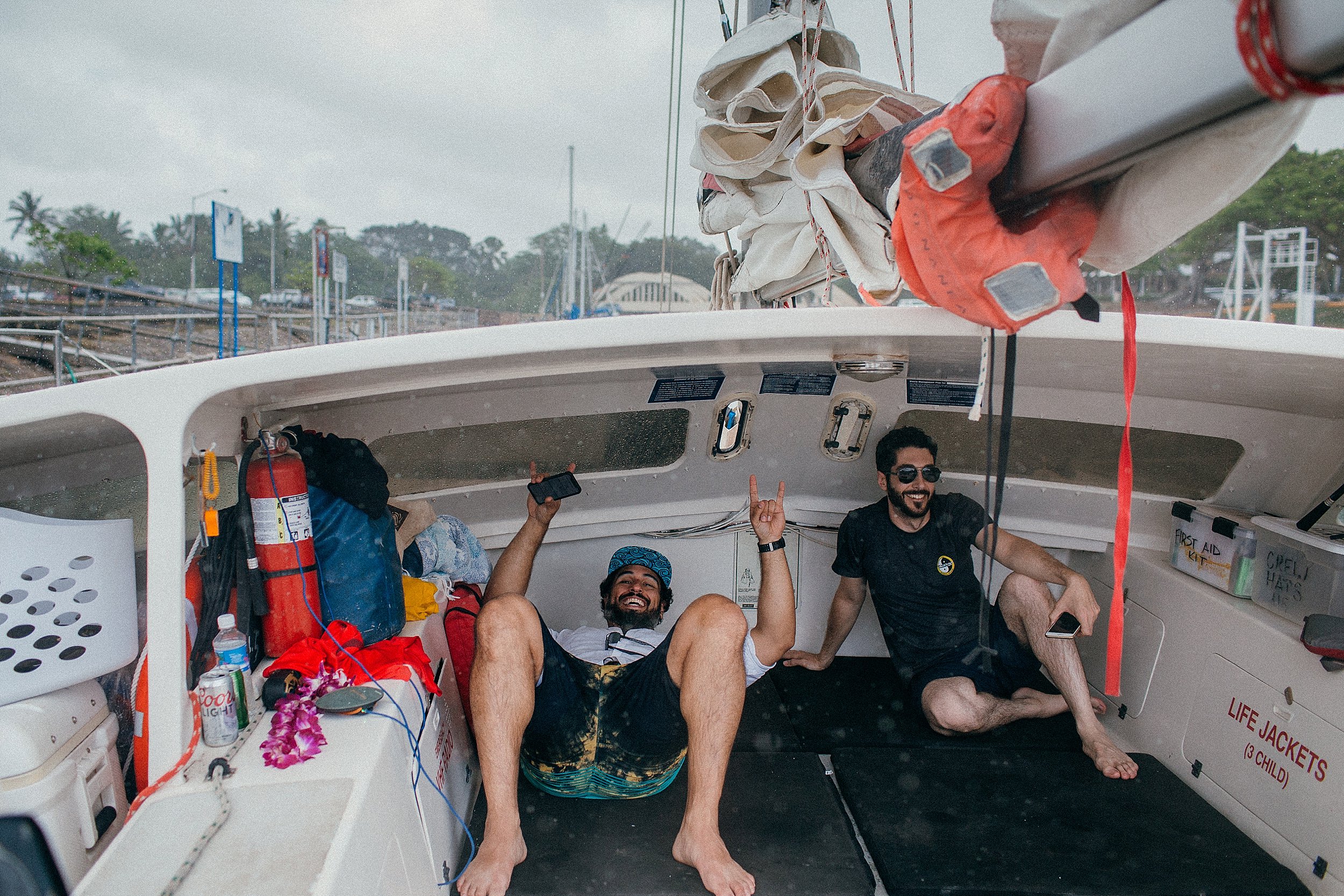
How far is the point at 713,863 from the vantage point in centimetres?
219

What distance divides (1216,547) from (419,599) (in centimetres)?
311

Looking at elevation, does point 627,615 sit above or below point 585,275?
below

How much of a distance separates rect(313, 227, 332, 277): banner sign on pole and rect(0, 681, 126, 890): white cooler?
1391 cm

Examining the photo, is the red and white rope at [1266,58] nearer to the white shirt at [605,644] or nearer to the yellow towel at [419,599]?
the white shirt at [605,644]

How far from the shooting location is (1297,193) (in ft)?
120

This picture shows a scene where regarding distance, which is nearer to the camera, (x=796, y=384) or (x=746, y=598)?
(x=796, y=384)

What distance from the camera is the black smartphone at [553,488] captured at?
116 inches

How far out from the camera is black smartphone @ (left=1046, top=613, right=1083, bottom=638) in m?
2.96

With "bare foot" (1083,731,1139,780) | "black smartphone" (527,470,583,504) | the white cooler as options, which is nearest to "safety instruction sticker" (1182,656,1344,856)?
"bare foot" (1083,731,1139,780)

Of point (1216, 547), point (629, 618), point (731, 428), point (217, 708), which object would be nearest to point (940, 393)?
point (731, 428)

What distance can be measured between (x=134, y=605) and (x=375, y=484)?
0.68 meters

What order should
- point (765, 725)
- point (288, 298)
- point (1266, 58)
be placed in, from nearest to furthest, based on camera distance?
point (1266, 58), point (765, 725), point (288, 298)

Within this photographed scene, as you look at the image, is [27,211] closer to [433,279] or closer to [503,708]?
[433,279]

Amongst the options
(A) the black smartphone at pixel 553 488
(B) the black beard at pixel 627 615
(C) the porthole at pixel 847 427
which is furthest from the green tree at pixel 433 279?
(A) the black smartphone at pixel 553 488
